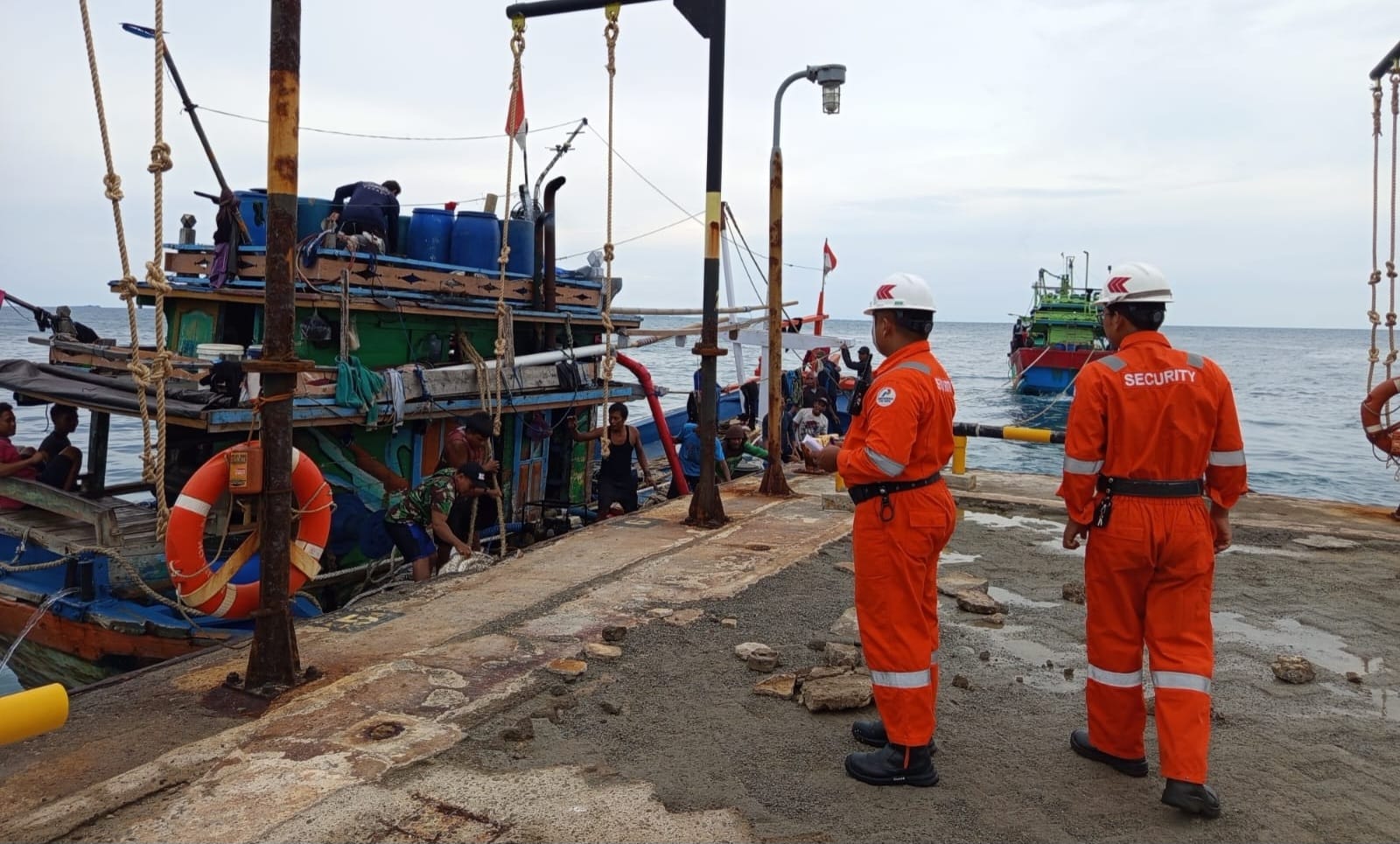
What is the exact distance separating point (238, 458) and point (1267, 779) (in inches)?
173

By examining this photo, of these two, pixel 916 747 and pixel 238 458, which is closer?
pixel 916 747

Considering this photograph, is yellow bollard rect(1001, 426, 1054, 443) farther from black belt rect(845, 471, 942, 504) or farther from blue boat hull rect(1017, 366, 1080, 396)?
blue boat hull rect(1017, 366, 1080, 396)

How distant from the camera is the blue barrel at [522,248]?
1041cm

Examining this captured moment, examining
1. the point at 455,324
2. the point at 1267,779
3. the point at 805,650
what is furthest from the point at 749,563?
the point at 455,324

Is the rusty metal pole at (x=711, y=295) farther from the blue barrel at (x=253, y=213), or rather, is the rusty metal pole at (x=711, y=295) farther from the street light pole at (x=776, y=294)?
the blue barrel at (x=253, y=213)

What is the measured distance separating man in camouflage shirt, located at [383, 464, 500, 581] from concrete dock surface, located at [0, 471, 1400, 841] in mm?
1212

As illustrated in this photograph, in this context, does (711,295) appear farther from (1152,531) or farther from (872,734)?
(1152,531)

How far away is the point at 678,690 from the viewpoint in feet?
14.5

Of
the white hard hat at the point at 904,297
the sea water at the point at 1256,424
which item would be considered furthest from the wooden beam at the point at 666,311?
→ the white hard hat at the point at 904,297

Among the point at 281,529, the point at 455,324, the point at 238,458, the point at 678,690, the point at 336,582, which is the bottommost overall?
the point at 336,582

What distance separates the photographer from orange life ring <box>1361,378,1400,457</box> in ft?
29.4

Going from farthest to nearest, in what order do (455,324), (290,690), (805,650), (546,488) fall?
(546,488)
(455,324)
(805,650)
(290,690)

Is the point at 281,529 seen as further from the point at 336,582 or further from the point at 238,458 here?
the point at 336,582

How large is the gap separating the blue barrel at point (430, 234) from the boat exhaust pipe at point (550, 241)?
989mm
